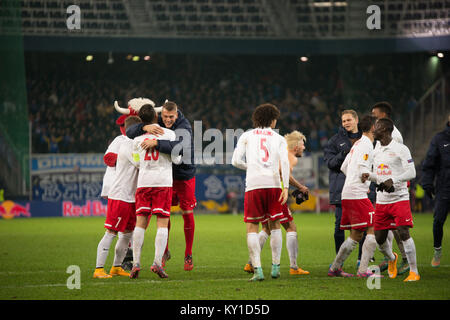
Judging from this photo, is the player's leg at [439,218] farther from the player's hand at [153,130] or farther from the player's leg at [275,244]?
the player's hand at [153,130]

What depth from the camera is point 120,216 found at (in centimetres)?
892

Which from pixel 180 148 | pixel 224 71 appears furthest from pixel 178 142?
pixel 224 71

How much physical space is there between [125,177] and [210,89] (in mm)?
26055

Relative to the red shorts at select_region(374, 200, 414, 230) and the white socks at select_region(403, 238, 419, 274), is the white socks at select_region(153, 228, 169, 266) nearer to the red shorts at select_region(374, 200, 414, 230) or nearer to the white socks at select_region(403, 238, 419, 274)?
Answer: the red shorts at select_region(374, 200, 414, 230)

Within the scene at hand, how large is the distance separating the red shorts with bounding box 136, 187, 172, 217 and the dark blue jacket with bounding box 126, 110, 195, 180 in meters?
0.51

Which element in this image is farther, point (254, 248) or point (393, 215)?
point (393, 215)

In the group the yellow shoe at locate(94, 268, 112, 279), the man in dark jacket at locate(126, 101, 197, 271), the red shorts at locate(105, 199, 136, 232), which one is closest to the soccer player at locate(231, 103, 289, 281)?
the man in dark jacket at locate(126, 101, 197, 271)

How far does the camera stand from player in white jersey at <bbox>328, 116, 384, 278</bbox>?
28.2 ft

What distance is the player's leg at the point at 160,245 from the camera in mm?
8391

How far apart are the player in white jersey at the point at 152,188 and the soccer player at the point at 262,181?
3.11 ft

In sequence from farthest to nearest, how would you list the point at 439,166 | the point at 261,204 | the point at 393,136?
the point at 439,166 < the point at 393,136 < the point at 261,204

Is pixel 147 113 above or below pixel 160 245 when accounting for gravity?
above

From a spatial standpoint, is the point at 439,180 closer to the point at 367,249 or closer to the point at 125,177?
the point at 367,249

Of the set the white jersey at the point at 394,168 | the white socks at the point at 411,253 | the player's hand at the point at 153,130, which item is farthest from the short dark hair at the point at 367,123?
the player's hand at the point at 153,130
